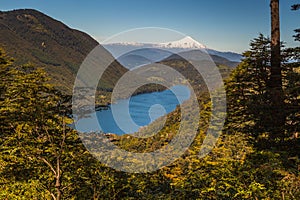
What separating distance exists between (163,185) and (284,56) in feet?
19.9

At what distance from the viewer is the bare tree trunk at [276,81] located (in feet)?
29.2

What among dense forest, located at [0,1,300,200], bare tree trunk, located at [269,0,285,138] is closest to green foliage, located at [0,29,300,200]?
dense forest, located at [0,1,300,200]

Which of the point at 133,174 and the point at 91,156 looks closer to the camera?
the point at 133,174

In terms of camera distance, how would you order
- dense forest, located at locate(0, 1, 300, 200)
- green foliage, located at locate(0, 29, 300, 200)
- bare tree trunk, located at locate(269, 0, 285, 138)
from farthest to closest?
bare tree trunk, located at locate(269, 0, 285, 138)
green foliage, located at locate(0, 29, 300, 200)
dense forest, located at locate(0, 1, 300, 200)

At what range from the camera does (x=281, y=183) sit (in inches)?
269

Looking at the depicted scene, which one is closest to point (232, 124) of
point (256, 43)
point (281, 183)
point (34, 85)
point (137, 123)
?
point (256, 43)

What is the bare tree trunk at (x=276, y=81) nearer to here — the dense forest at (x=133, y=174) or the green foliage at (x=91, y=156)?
the dense forest at (x=133, y=174)

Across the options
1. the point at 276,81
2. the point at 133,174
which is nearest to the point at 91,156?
the point at 133,174

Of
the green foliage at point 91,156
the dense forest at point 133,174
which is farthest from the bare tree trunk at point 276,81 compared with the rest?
the green foliage at point 91,156

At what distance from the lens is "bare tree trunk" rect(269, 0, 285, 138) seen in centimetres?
891

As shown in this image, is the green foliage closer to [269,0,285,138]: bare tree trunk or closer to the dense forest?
the dense forest

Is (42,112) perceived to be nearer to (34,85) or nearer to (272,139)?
(34,85)

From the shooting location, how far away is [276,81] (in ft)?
32.0

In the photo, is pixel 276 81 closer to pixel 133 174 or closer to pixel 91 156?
pixel 133 174
